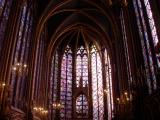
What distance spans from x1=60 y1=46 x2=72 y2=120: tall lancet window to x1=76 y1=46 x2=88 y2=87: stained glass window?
3.66ft

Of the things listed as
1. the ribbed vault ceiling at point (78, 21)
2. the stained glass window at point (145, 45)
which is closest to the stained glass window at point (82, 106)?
the ribbed vault ceiling at point (78, 21)

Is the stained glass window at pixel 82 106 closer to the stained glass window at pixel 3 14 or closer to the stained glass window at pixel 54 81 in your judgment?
the stained glass window at pixel 54 81

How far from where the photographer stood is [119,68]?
74.1 feet

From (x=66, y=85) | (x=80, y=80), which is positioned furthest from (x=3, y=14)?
(x=80, y=80)

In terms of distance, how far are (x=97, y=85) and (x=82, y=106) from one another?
11.2 ft

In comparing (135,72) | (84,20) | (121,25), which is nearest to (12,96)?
(135,72)

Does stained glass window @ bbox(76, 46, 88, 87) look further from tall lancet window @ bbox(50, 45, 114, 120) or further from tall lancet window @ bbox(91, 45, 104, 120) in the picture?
tall lancet window @ bbox(91, 45, 104, 120)

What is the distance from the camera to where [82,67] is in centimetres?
3284

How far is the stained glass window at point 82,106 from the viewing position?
3005cm

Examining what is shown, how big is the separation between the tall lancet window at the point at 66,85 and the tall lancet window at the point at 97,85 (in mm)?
3200

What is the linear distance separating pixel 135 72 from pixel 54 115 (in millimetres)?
15162

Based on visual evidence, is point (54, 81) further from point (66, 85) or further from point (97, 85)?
point (97, 85)

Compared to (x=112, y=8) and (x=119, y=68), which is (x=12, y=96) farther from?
(x=112, y=8)

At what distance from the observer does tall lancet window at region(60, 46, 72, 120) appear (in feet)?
98.6
